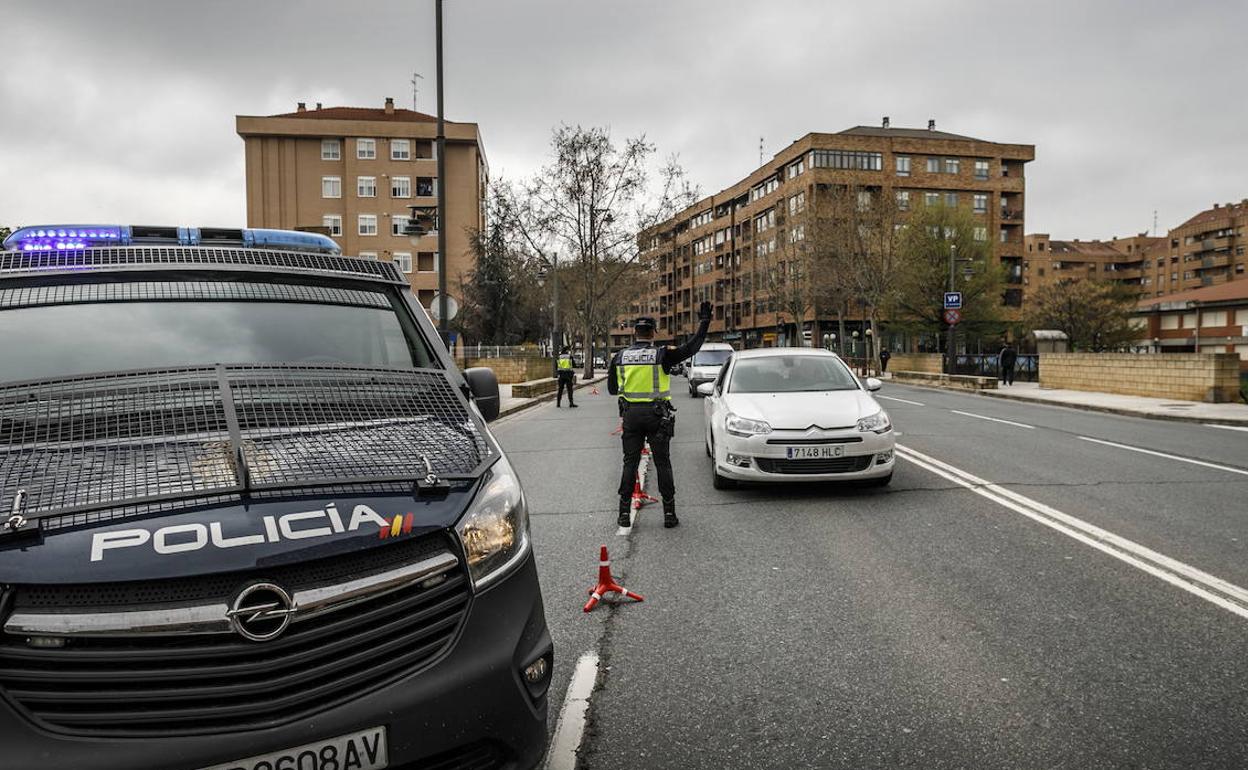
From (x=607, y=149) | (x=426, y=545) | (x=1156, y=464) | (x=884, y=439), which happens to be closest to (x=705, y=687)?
(x=426, y=545)

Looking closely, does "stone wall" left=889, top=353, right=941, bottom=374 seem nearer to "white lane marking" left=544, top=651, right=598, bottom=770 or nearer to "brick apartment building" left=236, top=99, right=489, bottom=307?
"brick apartment building" left=236, top=99, right=489, bottom=307

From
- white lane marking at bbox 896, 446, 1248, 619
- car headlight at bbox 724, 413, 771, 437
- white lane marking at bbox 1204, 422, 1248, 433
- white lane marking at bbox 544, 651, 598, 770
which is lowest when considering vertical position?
white lane marking at bbox 1204, 422, 1248, 433

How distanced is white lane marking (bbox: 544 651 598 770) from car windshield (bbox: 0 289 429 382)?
159 cm

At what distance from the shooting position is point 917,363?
47562 millimetres

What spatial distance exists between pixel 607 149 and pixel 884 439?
1753 inches

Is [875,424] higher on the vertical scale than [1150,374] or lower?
higher

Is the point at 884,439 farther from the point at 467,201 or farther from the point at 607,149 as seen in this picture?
the point at 467,201

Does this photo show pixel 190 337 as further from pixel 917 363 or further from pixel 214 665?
pixel 917 363

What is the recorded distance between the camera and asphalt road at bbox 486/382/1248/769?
2.97 meters

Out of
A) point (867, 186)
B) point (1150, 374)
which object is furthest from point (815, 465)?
point (867, 186)

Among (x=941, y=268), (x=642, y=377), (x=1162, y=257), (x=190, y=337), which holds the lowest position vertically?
(x=642, y=377)

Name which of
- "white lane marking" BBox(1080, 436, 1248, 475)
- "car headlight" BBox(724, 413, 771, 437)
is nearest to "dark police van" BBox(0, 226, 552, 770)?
"car headlight" BBox(724, 413, 771, 437)

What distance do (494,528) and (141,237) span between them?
12.6 ft

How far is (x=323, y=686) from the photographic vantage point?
1951mm
